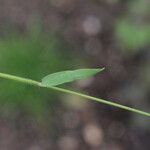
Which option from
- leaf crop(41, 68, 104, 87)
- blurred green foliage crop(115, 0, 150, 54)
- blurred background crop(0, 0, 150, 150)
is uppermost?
leaf crop(41, 68, 104, 87)

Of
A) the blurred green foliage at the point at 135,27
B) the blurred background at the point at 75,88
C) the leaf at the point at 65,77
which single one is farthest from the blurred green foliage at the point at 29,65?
the leaf at the point at 65,77

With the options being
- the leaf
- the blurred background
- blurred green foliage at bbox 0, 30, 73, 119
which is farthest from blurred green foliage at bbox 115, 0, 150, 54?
the leaf

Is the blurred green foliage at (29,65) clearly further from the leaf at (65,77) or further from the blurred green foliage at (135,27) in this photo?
the leaf at (65,77)

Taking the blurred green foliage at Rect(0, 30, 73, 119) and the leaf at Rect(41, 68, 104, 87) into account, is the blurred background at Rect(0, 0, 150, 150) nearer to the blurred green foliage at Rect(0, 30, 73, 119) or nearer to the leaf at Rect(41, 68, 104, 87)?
the blurred green foliage at Rect(0, 30, 73, 119)

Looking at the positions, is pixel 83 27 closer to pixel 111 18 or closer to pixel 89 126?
pixel 111 18

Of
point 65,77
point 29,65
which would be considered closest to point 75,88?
point 29,65

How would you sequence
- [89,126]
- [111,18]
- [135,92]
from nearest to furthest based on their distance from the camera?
1. [135,92]
2. [89,126]
3. [111,18]

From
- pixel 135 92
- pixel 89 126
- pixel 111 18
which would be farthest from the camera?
pixel 111 18


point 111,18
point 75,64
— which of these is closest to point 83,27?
point 111,18

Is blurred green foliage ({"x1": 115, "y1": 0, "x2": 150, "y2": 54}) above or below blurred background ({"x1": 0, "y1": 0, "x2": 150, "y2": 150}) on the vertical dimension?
above
